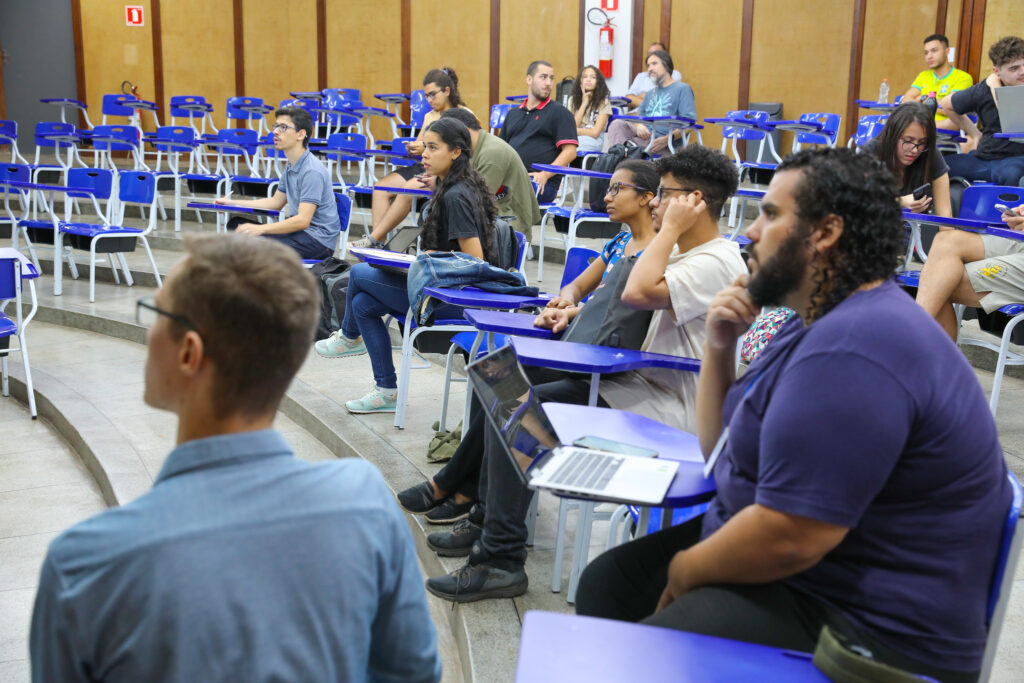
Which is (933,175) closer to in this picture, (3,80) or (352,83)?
(352,83)

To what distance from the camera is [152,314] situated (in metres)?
0.95

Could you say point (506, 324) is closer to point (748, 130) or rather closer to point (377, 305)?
point (377, 305)

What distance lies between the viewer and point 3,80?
37.7 feet

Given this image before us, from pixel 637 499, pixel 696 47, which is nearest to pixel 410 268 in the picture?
pixel 637 499

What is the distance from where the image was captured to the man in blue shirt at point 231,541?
0.84m

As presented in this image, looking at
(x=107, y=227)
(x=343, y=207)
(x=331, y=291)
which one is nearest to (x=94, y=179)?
(x=107, y=227)

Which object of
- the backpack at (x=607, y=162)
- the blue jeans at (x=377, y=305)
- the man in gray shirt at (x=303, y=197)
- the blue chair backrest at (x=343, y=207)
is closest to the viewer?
the blue jeans at (x=377, y=305)

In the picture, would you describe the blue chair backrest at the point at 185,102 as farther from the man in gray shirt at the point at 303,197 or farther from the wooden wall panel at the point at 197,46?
the man in gray shirt at the point at 303,197

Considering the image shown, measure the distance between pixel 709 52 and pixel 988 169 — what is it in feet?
18.3

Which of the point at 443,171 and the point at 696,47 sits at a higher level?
the point at 696,47

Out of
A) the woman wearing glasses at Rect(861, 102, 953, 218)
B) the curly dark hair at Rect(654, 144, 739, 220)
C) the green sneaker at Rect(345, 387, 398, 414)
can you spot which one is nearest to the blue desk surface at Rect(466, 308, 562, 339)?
the curly dark hair at Rect(654, 144, 739, 220)

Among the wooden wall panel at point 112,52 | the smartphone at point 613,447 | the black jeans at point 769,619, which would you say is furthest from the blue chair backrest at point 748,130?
the wooden wall panel at point 112,52

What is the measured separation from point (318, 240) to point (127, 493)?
1.96 m

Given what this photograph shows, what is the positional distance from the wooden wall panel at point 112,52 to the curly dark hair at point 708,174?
1072cm
